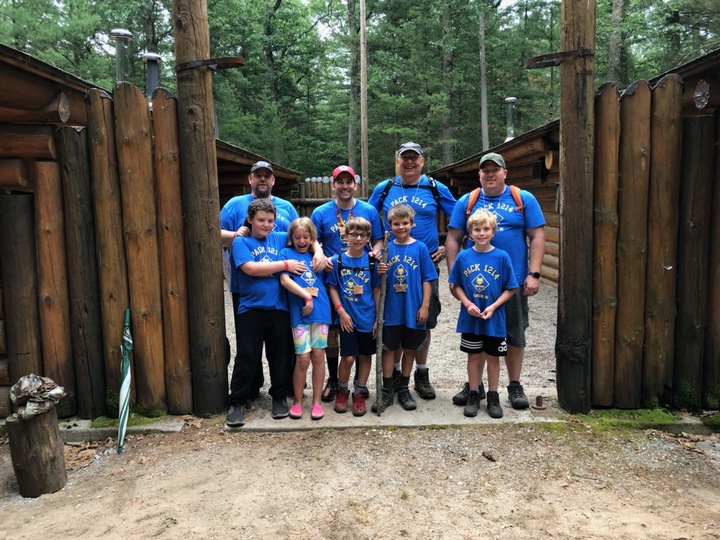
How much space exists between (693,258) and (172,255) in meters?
4.02

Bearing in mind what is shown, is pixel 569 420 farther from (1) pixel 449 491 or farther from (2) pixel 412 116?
(2) pixel 412 116

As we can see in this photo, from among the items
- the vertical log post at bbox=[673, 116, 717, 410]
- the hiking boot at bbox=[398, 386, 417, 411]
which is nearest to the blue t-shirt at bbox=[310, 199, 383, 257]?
the hiking boot at bbox=[398, 386, 417, 411]

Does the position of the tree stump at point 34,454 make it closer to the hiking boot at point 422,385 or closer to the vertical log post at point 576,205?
the hiking boot at point 422,385

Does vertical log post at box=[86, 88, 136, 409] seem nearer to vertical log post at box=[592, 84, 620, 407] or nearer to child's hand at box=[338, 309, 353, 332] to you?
child's hand at box=[338, 309, 353, 332]

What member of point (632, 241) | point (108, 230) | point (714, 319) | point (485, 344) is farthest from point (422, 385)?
point (108, 230)

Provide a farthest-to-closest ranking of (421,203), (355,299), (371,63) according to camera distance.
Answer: (371,63) < (421,203) < (355,299)

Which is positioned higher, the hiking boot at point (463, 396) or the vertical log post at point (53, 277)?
the vertical log post at point (53, 277)

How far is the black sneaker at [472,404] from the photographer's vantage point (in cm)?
401

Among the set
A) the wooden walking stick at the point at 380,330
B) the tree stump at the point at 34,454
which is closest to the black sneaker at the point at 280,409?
the wooden walking stick at the point at 380,330

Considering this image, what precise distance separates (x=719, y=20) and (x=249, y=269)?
18.9 metres

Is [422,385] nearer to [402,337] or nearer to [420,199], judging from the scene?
[402,337]

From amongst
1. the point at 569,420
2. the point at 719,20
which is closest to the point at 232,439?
the point at 569,420

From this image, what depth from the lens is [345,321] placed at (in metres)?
3.97

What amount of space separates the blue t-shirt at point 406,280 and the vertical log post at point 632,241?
1491 millimetres
